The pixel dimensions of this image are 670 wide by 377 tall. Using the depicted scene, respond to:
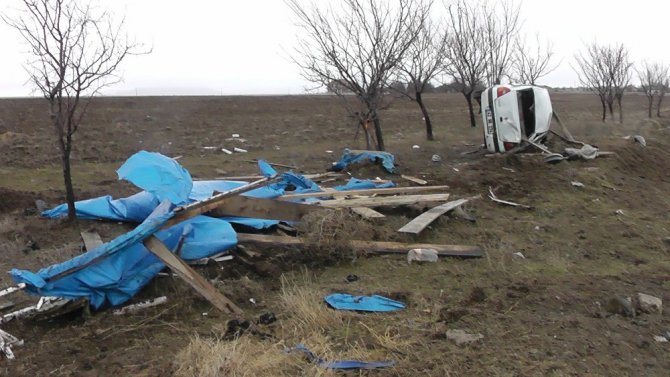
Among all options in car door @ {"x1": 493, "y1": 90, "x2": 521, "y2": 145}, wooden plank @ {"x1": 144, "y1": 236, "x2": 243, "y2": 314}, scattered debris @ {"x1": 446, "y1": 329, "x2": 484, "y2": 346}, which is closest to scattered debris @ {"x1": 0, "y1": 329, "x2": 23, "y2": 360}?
wooden plank @ {"x1": 144, "y1": 236, "x2": 243, "y2": 314}

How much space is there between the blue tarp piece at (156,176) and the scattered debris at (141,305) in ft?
3.38

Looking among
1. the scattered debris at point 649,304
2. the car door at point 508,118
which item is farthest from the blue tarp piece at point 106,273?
the car door at point 508,118

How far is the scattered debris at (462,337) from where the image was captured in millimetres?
3799

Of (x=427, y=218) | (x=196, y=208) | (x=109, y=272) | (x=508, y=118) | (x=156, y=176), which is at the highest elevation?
(x=508, y=118)

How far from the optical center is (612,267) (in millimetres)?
6035

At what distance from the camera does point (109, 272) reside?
436 centimetres

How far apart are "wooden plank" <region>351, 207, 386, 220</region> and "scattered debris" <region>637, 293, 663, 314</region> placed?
311 cm

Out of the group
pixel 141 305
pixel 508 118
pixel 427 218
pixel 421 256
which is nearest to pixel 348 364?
pixel 141 305

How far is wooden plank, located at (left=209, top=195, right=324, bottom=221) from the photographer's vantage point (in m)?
5.71

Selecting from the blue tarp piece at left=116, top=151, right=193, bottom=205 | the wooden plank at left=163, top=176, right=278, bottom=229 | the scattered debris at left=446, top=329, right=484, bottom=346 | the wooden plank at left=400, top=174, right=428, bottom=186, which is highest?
the blue tarp piece at left=116, top=151, right=193, bottom=205

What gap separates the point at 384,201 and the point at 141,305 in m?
3.92

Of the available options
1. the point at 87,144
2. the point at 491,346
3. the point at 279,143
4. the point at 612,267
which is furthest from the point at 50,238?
the point at 279,143

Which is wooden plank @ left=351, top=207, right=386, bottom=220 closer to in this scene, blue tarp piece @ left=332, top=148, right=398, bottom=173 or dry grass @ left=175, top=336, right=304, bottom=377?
dry grass @ left=175, top=336, right=304, bottom=377

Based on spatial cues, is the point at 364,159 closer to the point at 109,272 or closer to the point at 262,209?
the point at 262,209
